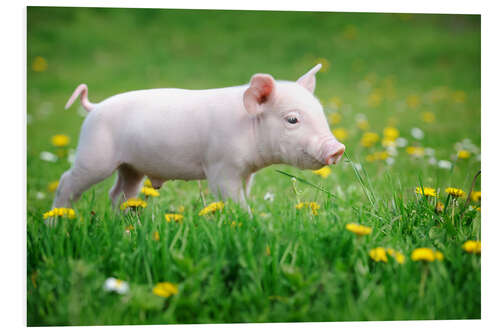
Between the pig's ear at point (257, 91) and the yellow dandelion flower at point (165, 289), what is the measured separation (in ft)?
2.79

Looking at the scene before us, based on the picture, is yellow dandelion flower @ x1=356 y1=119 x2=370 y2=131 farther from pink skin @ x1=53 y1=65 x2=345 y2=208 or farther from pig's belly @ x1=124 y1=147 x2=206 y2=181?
pig's belly @ x1=124 y1=147 x2=206 y2=181

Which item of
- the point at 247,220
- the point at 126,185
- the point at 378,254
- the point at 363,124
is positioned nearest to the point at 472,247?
the point at 378,254

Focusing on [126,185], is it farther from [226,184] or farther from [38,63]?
[38,63]

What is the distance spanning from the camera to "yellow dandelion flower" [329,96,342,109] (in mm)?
5371

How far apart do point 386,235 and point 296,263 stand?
1.70 feet

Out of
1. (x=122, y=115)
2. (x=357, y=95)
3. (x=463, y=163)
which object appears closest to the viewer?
(x=122, y=115)

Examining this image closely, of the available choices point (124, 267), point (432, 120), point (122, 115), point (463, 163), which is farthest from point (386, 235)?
point (432, 120)

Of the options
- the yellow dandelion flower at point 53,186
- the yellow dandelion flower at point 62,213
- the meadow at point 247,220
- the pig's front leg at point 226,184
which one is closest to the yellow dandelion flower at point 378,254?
the meadow at point 247,220

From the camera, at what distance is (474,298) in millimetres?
1970

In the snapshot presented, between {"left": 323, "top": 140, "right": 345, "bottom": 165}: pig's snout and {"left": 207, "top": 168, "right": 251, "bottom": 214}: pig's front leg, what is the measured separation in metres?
0.43

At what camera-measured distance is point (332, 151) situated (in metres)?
2.11

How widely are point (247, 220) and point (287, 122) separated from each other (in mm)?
473

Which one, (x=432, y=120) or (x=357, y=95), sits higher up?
(x=357, y=95)

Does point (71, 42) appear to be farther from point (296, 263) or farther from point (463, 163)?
point (463, 163)
